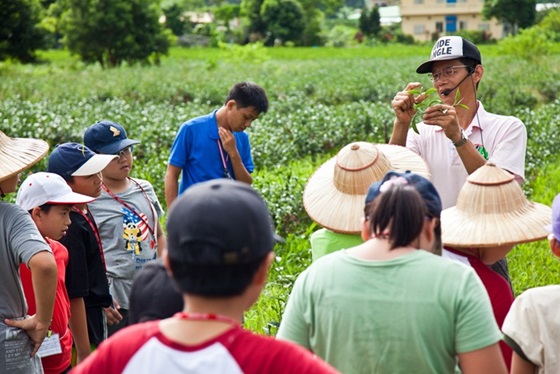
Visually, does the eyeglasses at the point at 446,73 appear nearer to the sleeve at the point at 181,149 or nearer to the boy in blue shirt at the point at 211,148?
the boy in blue shirt at the point at 211,148

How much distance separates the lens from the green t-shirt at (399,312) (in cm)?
231

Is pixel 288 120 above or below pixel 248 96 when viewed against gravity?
below

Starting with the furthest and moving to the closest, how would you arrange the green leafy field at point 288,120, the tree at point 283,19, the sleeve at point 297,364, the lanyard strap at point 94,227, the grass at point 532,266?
the tree at point 283,19 → the green leafy field at point 288,120 → the grass at point 532,266 → the lanyard strap at point 94,227 → the sleeve at point 297,364

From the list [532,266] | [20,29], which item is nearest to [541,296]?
[532,266]

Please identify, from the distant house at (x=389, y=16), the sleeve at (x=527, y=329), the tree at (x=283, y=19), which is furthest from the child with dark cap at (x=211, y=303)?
the distant house at (x=389, y=16)

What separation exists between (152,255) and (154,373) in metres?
2.74

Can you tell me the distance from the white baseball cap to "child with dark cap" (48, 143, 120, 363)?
0.26 m

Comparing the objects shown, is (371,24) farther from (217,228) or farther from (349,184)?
(217,228)

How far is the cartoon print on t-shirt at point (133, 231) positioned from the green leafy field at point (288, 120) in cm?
77

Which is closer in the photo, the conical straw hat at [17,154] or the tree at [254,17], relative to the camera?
the conical straw hat at [17,154]

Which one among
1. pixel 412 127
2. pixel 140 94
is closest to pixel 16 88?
pixel 140 94

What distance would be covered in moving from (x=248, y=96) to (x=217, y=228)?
3.31m

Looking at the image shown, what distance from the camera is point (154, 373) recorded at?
1823 millimetres

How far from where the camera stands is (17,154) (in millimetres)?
3678
